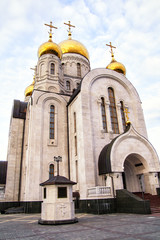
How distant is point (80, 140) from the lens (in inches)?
645

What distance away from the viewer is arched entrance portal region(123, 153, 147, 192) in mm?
16513

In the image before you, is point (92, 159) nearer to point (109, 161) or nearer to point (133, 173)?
point (109, 161)

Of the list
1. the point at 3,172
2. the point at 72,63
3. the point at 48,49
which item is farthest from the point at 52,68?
the point at 3,172

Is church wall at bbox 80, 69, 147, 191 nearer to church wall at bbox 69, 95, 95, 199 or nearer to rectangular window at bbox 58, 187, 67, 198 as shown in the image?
church wall at bbox 69, 95, 95, 199

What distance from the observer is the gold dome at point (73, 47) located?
29847 mm

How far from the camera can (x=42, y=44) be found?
80.6 feet

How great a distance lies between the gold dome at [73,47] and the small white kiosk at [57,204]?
24212mm

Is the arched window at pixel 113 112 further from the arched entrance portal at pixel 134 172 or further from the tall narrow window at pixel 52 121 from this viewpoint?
the tall narrow window at pixel 52 121

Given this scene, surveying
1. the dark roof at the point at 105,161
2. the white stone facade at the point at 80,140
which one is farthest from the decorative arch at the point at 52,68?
the dark roof at the point at 105,161

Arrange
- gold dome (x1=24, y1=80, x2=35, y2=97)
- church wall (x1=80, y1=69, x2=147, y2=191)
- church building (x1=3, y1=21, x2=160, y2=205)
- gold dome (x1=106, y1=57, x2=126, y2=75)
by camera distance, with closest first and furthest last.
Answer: church building (x1=3, y1=21, x2=160, y2=205), church wall (x1=80, y1=69, x2=147, y2=191), gold dome (x1=106, y1=57, x2=126, y2=75), gold dome (x1=24, y1=80, x2=35, y2=97)

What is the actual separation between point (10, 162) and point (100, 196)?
12.1 m

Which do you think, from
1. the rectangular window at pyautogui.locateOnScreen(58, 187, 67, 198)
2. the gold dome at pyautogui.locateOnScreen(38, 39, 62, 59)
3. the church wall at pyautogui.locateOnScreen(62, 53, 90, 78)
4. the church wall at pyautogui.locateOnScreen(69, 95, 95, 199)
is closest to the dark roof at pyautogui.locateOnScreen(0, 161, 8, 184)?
the church wall at pyautogui.locateOnScreen(69, 95, 95, 199)

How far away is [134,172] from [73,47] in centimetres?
2143

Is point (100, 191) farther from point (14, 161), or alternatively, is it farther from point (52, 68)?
point (52, 68)
